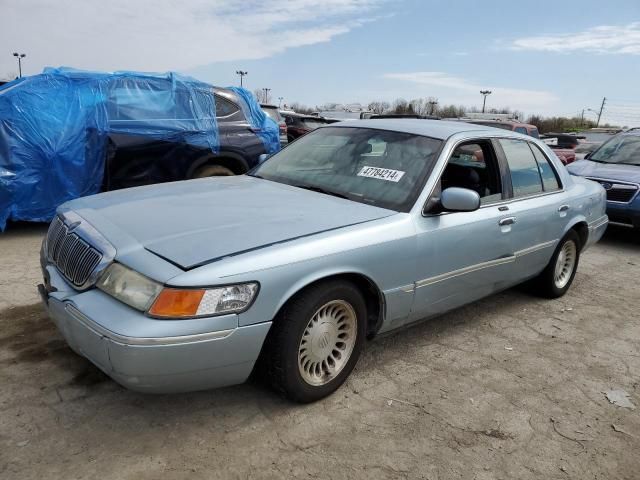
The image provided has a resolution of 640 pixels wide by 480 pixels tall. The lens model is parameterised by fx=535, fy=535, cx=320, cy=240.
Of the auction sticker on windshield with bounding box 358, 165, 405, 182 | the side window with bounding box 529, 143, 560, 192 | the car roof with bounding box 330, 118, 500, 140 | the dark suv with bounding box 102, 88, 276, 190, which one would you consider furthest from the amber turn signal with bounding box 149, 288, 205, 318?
the dark suv with bounding box 102, 88, 276, 190

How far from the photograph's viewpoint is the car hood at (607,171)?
25.0 ft

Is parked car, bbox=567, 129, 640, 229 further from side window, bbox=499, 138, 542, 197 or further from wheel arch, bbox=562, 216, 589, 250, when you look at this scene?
side window, bbox=499, 138, 542, 197

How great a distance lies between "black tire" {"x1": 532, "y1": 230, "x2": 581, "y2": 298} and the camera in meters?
4.84

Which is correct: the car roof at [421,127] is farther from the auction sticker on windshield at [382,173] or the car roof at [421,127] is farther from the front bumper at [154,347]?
the front bumper at [154,347]

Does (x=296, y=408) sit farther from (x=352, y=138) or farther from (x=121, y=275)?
(x=352, y=138)

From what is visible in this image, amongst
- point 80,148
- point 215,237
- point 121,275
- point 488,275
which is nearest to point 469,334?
point 488,275

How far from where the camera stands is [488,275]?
3922 mm

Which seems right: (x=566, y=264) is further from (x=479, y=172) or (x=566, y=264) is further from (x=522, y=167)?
(x=479, y=172)

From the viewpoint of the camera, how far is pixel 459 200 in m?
3.29

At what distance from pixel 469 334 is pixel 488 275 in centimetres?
54

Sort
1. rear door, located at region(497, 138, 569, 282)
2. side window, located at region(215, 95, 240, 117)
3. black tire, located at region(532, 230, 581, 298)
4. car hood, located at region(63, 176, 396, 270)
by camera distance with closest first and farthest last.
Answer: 1. car hood, located at region(63, 176, 396, 270)
2. rear door, located at region(497, 138, 569, 282)
3. black tire, located at region(532, 230, 581, 298)
4. side window, located at region(215, 95, 240, 117)

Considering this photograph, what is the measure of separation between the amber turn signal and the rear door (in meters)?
2.63

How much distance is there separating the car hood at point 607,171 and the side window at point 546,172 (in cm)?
346

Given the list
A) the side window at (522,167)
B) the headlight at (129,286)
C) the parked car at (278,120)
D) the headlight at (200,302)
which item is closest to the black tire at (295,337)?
the headlight at (200,302)
